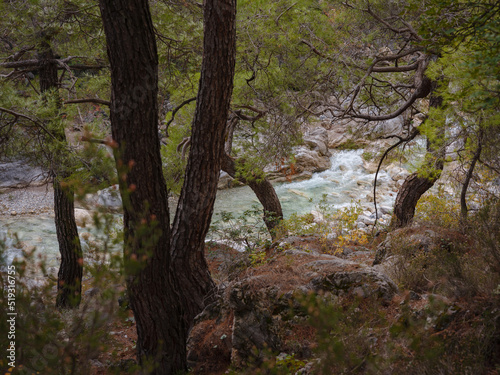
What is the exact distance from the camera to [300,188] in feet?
46.4

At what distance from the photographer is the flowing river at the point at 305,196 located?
10839mm

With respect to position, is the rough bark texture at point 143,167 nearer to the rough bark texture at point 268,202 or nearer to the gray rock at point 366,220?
the rough bark texture at point 268,202

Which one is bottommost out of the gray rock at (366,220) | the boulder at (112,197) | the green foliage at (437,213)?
the gray rock at (366,220)

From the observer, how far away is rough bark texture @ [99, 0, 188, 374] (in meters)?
2.50

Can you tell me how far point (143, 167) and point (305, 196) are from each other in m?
10.9

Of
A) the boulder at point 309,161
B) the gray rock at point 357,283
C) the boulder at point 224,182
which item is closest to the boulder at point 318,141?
the boulder at point 309,161

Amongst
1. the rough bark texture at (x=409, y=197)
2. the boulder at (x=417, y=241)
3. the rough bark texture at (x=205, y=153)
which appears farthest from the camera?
the rough bark texture at (x=409, y=197)

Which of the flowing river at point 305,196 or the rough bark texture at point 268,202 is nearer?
the rough bark texture at point 268,202

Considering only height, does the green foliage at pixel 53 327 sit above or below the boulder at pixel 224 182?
below

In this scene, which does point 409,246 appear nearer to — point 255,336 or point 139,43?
point 255,336

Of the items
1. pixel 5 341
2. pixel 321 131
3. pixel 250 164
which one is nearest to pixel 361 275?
pixel 5 341

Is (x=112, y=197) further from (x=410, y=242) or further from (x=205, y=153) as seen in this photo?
(x=410, y=242)

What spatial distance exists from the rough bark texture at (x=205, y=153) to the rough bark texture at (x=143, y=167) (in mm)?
768

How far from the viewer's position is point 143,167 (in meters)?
2.71
